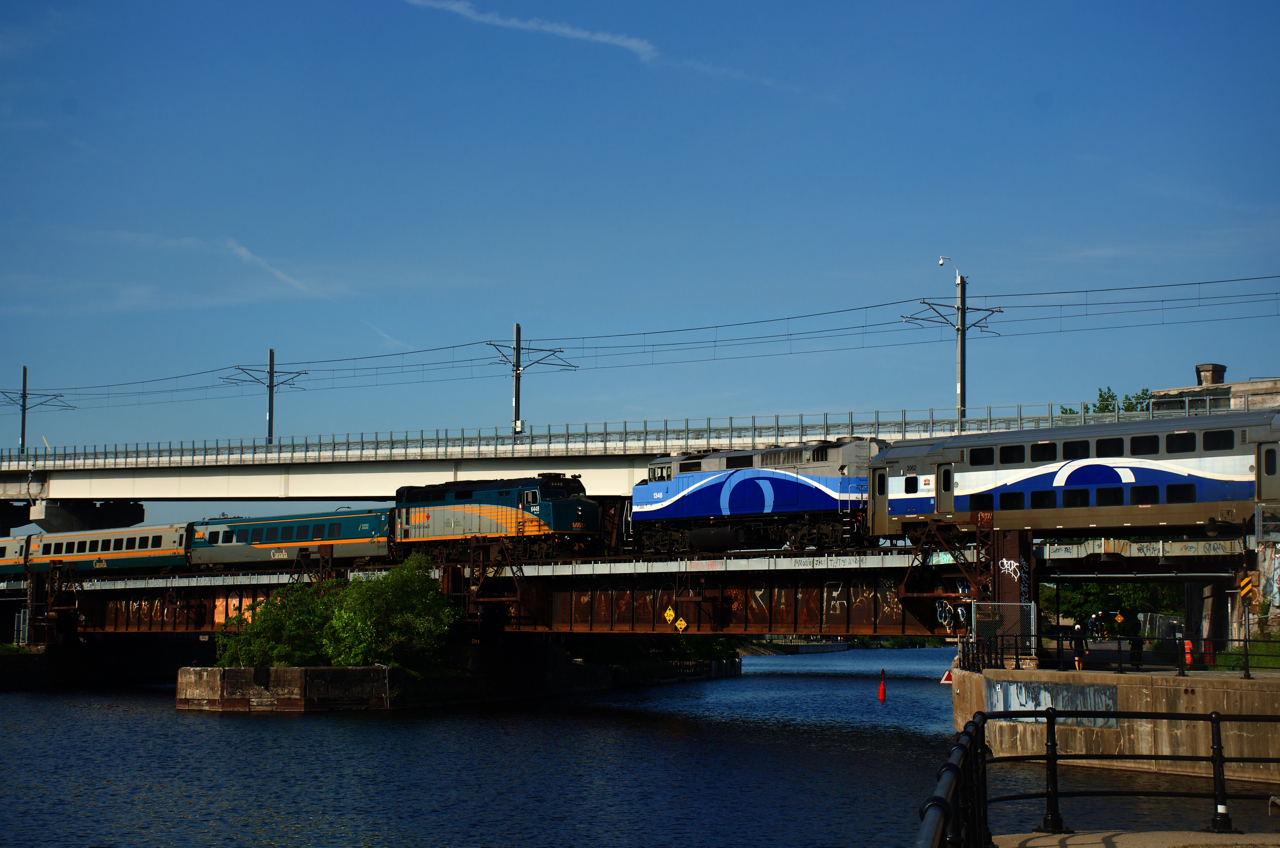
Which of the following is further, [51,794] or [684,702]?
[684,702]

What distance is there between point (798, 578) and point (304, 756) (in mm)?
23457

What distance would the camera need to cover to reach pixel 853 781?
38.8 meters

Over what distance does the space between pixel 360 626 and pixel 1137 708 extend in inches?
1641

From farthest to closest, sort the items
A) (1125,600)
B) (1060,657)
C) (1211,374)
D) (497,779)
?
(1125,600)
(1211,374)
(497,779)
(1060,657)

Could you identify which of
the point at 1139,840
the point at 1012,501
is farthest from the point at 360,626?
the point at 1139,840

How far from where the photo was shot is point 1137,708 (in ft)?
116

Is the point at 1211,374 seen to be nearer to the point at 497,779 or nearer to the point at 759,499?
the point at 759,499

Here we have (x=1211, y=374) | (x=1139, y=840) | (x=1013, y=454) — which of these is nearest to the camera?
(x=1139, y=840)

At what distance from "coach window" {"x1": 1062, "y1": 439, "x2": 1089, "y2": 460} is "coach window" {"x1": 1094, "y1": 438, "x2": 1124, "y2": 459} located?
16.8 inches

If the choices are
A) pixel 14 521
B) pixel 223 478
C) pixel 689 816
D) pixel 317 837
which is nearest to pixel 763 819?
pixel 689 816

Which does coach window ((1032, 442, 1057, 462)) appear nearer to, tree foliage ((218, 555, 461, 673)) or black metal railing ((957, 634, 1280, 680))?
black metal railing ((957, 634, 1280, 680))

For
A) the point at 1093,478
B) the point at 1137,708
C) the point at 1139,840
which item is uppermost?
the point at 1093,478

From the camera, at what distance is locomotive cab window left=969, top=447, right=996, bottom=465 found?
47.2 m

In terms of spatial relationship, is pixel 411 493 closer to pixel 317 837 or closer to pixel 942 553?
pixel 942 553
